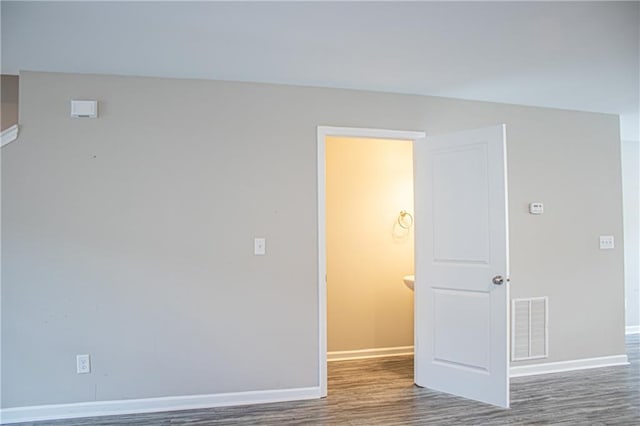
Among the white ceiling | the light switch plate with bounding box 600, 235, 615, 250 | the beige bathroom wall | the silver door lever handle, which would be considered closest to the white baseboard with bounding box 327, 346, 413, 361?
the beige bathroom wall

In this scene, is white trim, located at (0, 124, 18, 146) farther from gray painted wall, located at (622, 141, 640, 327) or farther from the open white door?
gray painted wall, located at (622, 141, 640, 327)

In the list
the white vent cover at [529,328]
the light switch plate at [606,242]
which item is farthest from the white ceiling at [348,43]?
the white vent cover at [529,328]

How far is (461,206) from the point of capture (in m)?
3.31

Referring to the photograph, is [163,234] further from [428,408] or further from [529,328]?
[529,328]

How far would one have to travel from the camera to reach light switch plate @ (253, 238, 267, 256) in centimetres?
328

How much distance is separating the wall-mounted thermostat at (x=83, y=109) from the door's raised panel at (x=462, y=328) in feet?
9.71

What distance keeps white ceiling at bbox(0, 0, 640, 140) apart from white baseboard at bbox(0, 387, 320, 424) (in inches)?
94.2

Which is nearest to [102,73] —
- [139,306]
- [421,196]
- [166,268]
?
[166,268]

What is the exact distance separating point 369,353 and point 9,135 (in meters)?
3.69

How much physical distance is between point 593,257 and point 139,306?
4.10m

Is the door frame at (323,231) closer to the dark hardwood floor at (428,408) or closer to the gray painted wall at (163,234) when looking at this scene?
the gray painted wall at (163,234)

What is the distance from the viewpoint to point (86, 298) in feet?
9.95

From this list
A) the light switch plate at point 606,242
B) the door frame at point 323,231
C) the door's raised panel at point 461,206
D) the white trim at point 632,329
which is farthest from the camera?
the white trim at point 632,329

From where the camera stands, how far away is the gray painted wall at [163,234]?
299 cm
